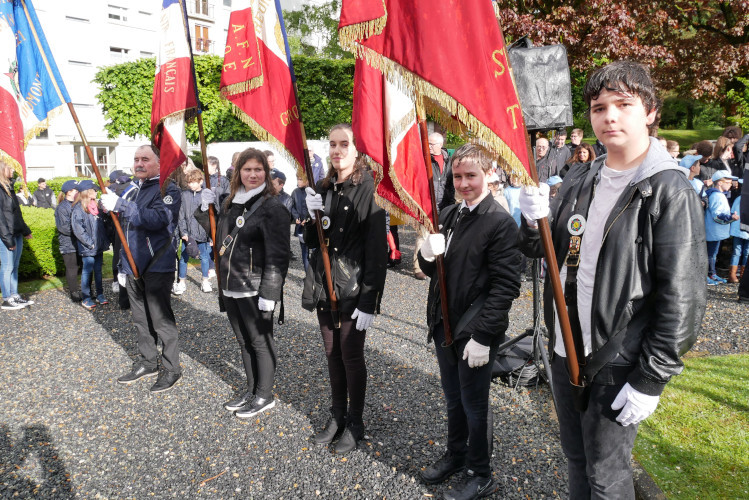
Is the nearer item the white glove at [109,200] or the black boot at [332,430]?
the black boot at [332,430]

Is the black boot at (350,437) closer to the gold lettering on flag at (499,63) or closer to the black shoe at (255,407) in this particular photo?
the black shoe at (255,407)

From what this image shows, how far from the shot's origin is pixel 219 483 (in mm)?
3432

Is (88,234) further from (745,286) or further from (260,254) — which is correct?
(745,286)

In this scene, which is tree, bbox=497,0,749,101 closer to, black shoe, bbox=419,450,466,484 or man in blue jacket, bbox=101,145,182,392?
man in blue jacket, bbox=101,145,182,392

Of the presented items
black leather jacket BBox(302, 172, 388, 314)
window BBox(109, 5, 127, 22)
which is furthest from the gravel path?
window BBox(109, 5, 127, 22)

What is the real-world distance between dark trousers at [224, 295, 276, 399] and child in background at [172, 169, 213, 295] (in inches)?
170

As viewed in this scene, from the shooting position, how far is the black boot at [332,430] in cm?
381

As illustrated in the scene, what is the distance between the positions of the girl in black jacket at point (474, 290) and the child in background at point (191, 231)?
6174 mm

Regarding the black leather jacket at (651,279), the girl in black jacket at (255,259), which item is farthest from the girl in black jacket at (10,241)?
the black leather jacket at (651,279)

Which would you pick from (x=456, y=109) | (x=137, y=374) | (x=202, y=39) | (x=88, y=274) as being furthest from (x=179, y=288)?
(x=202, y=39)

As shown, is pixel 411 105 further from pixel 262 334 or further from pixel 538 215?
pixel 262 334

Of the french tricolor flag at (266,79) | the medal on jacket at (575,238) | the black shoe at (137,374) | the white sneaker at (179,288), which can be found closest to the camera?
the medal on jacket at (575,238)

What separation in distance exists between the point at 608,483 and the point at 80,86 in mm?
41854

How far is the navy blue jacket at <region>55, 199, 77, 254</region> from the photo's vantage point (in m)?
7.89
